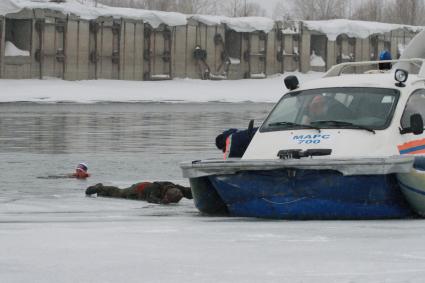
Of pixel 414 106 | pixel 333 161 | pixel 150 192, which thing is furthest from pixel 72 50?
pixel 333 161

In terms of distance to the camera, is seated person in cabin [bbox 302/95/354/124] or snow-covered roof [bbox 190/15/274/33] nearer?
seated person in cabin [bbox 302/95/354/124]

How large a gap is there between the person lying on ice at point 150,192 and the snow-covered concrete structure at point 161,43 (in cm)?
3709

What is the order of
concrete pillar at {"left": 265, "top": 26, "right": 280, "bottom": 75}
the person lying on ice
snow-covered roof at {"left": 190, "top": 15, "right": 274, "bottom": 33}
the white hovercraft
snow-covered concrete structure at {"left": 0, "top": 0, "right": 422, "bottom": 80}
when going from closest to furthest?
the white hovercraft → the person lying on ice → snow-covered concrete structure at {"left": 0, "top": 0, "right": 422, "bottom": 80} → snow-covered roof at {"left": 190, "top": 15, "right": 274, "bottom": 33} → concrete pillar at {"left": 265, "top": 26, "right": 280, "bottom": 75}

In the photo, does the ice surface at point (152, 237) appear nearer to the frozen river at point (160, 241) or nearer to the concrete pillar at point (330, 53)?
the frozen river at point (160, 241)

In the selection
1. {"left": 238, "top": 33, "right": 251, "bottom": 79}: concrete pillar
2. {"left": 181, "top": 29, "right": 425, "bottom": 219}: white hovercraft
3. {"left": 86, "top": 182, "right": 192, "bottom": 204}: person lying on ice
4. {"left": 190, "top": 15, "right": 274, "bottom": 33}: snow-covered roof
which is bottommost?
{"left": 86, "top": 182, "right": 192, "bottom": 204}: person lying on ice

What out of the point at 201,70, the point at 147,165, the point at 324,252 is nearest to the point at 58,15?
the point at 201,70

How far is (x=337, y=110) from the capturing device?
41.5ft

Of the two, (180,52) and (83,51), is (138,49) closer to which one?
(180,52)

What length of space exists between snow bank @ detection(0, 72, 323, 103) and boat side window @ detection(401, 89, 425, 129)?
31809 millimetres

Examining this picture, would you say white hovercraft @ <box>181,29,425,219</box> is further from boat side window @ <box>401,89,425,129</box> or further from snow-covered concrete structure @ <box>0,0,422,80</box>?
snow-covered concrete structure @ <box>0,0,422,80</box>

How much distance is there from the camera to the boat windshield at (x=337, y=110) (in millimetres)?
12320

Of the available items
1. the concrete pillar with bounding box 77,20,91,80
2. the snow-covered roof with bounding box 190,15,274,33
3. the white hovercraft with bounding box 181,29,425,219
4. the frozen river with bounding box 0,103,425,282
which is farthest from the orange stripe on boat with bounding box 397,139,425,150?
the snow-covered roof with bounding box 190,15,274,33

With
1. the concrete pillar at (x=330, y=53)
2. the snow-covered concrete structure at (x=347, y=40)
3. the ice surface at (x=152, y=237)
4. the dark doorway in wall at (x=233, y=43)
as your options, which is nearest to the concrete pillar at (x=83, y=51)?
the dark doorway in wall at (x=233, y=43)

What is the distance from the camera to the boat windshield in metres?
12.3
